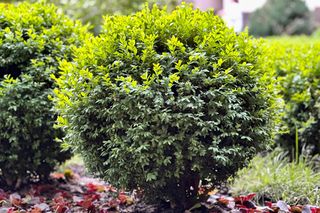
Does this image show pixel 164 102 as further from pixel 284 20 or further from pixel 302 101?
pixel 284 20

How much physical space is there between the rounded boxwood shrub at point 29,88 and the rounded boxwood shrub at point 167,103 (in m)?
0.53

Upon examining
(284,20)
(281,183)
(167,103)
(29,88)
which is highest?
(284,20)

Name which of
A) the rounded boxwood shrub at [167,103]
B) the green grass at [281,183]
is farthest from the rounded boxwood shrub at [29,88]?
the green grass at [281,183]

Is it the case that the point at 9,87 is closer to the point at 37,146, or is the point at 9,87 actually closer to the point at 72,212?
the point at 37,146

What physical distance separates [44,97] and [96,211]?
1037 mm

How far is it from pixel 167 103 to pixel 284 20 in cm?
1454

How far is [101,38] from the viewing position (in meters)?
2.91

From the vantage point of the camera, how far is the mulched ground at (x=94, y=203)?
10.0ft

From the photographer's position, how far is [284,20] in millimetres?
15906

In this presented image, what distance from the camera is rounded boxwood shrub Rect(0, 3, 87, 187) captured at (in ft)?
11.1

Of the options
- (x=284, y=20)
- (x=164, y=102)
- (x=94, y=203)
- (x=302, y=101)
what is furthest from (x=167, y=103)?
(x=284, y=20)

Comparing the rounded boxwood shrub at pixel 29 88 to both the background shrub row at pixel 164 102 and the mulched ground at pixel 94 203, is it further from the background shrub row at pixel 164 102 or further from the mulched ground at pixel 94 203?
the mulched ground at pixel 94 203

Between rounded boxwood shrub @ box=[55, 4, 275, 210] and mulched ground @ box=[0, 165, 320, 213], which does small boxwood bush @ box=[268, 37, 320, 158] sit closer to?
mulched ground @ box=[0, 165, 320, 213]

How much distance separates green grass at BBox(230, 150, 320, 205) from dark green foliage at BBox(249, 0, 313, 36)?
1244 cm
